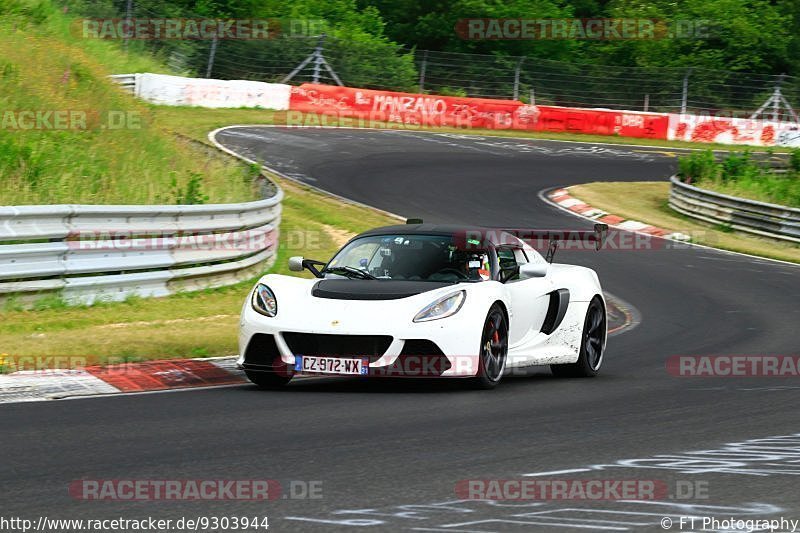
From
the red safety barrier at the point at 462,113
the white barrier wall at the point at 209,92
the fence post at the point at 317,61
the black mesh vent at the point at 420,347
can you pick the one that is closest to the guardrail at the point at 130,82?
the white barrier wall at the point at 209,92

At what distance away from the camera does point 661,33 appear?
56500 millimetres

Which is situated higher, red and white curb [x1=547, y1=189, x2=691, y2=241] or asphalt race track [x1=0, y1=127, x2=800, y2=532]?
asphalt race track [x1=0, y1=127, x2=800, y2=532]

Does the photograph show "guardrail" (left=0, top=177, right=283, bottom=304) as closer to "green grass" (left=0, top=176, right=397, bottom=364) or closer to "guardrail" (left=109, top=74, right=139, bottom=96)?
"green grass" (left=0, top=176, right=397, bottom=364)

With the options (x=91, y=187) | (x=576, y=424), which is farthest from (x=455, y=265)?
(x=91, y=187)

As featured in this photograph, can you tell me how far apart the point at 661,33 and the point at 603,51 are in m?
3.07

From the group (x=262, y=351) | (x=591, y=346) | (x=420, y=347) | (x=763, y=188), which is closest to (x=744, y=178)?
(x=763, y=188)

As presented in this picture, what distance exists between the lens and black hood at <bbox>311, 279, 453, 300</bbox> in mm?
9305

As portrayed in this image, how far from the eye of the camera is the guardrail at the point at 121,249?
478 inches

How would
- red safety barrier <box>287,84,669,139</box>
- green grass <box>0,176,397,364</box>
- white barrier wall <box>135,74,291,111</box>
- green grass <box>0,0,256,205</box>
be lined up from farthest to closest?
red safety barrier <box>287,84,669,139</box>, white barrier wall <box>135,74,291,111</box>, green grass <box>0,0,256,205</box>, green grass <box>0,176,397,364</box>

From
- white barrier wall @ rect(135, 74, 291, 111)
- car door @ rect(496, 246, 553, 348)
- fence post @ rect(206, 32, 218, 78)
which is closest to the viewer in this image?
car door @ rect(496, 246, 553, 348)

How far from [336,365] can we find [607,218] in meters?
19.1

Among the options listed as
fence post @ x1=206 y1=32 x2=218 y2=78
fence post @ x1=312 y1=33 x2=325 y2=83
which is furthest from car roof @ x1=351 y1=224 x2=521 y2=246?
fence post @ x1=206 y1=32 x2=218 y2=78

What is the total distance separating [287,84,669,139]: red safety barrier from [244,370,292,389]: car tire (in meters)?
→ 27.3

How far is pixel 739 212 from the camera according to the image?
1081 inches
